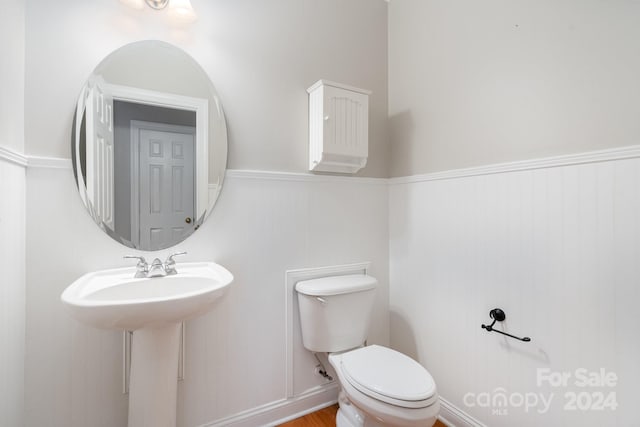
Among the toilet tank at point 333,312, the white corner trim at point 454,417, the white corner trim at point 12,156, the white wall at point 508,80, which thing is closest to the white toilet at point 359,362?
the toilet tank at point 333,312

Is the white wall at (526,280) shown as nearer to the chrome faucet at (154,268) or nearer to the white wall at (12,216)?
the chrome faucet at (154,268)

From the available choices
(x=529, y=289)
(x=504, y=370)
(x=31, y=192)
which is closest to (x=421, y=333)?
(x=504, y=370)

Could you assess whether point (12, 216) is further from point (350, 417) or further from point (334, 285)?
point (350, 417)

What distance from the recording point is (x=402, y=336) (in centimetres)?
183

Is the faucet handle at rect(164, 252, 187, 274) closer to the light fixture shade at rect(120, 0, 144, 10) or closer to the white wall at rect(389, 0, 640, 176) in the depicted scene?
the light fixture shade at rect(120, 0, 144, 10)

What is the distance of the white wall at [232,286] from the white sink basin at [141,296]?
9cm

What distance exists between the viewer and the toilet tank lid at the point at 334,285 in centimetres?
147

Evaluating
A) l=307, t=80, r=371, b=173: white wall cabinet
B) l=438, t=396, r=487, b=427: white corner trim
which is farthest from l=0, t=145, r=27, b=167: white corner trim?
l=438, t=396, r=487, b=427: white corner trim

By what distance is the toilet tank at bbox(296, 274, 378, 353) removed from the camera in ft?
4.88

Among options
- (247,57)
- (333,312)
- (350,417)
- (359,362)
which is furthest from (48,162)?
(350,417)

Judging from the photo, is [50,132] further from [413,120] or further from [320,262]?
[413,120]

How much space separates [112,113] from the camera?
1227 millimetres

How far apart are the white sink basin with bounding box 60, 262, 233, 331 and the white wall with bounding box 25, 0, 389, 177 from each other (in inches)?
20.9

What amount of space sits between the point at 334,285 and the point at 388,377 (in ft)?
1.58
